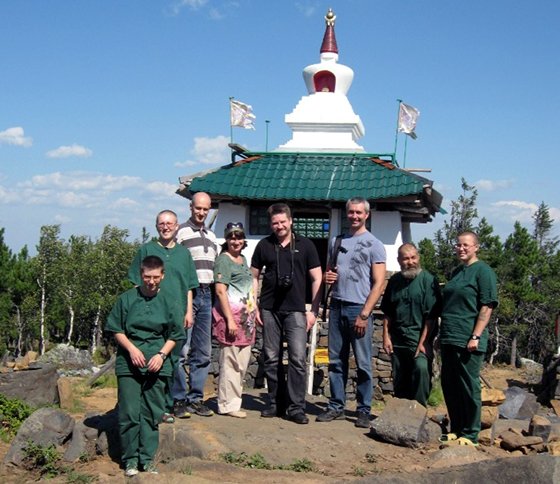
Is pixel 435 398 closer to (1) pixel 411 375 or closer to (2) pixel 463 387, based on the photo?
(1) pixel 411 375

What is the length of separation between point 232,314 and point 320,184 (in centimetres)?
557

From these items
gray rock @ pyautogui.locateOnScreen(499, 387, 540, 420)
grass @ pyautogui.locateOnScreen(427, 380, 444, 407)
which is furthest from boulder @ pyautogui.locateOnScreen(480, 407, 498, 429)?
grass @ pyautogui.locateOnScreen(427, 380, 444, 407)

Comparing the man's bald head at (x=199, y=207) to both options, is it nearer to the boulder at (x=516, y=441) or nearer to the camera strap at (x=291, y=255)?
the camera strap at (x=291, y=255)

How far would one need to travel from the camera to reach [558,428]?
6695 mm

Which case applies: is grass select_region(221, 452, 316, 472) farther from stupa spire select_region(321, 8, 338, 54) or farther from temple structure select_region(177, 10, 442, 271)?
stupa spire select_region(321, 8, 338, 54)

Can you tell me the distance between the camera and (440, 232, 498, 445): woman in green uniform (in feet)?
18.8

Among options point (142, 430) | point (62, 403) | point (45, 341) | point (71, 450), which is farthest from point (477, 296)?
point (45, 341)

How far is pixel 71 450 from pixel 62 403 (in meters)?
3.72

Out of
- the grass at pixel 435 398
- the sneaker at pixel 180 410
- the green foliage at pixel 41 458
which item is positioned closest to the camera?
the green foliage at pixel 41 458

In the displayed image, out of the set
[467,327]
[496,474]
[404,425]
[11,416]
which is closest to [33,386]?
[11,416]

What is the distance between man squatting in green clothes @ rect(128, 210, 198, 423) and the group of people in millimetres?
13

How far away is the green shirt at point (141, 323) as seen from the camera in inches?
202

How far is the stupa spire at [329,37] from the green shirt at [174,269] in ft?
32.0

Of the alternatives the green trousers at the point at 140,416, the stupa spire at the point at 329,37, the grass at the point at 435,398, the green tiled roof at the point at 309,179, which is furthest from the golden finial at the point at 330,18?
the green trousers at the point at 140,416
